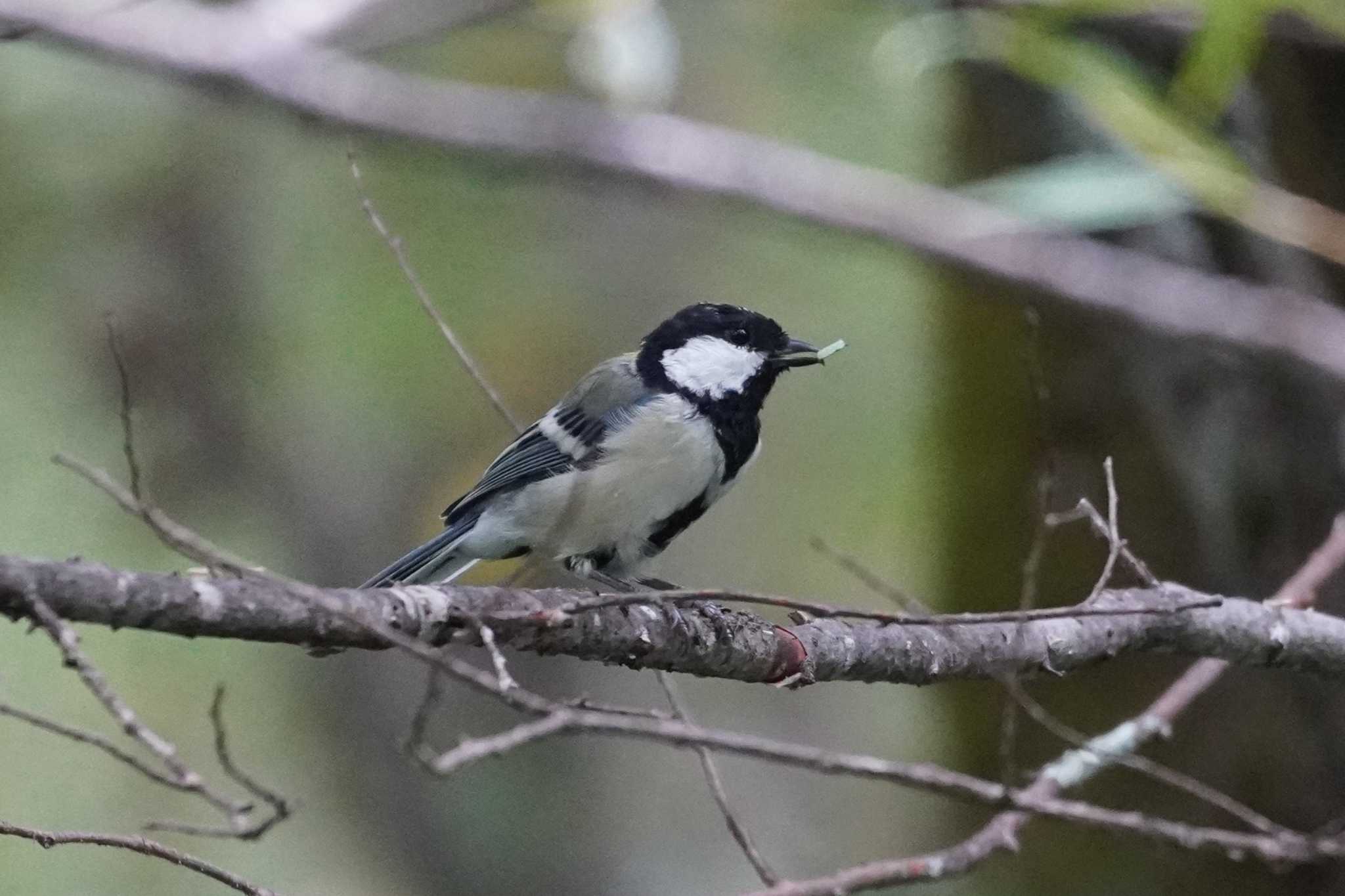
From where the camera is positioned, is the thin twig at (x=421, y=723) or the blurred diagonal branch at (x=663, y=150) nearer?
the thin twig at (x=421, y=723)

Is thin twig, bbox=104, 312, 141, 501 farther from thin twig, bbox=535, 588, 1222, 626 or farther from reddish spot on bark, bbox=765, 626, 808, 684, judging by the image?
reddish spot on bark, bbox=765, 626, 808, 684

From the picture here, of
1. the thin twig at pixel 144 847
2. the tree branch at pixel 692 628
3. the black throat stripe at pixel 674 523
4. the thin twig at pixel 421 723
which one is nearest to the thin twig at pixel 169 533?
the tree branch at pixel 692 628

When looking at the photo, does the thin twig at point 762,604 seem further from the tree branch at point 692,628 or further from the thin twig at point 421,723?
the thin twig at point 421,723

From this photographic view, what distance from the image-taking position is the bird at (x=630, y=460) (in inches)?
98.0

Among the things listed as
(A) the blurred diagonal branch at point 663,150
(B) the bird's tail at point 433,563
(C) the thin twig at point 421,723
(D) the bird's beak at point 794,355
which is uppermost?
(A) the blurred diagonal branch at point 663,150

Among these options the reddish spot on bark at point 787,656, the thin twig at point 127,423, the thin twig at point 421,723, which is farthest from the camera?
the reddish spot on bark at point 787,656

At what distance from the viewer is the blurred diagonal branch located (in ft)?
8.20

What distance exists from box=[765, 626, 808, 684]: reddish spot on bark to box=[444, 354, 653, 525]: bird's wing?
2.68 feet

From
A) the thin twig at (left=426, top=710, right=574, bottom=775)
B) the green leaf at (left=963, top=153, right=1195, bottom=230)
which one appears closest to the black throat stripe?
the green leaf at (left=963, top=153, right=1195, bottom=230)

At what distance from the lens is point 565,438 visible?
268 cm

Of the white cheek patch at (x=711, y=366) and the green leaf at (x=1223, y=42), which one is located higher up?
the green leaf at (x=1223, y=42)

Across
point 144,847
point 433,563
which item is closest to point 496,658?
point 144,847

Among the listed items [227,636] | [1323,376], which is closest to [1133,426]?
[1323,376]

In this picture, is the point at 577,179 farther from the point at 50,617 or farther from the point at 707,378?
the point at 50,617
